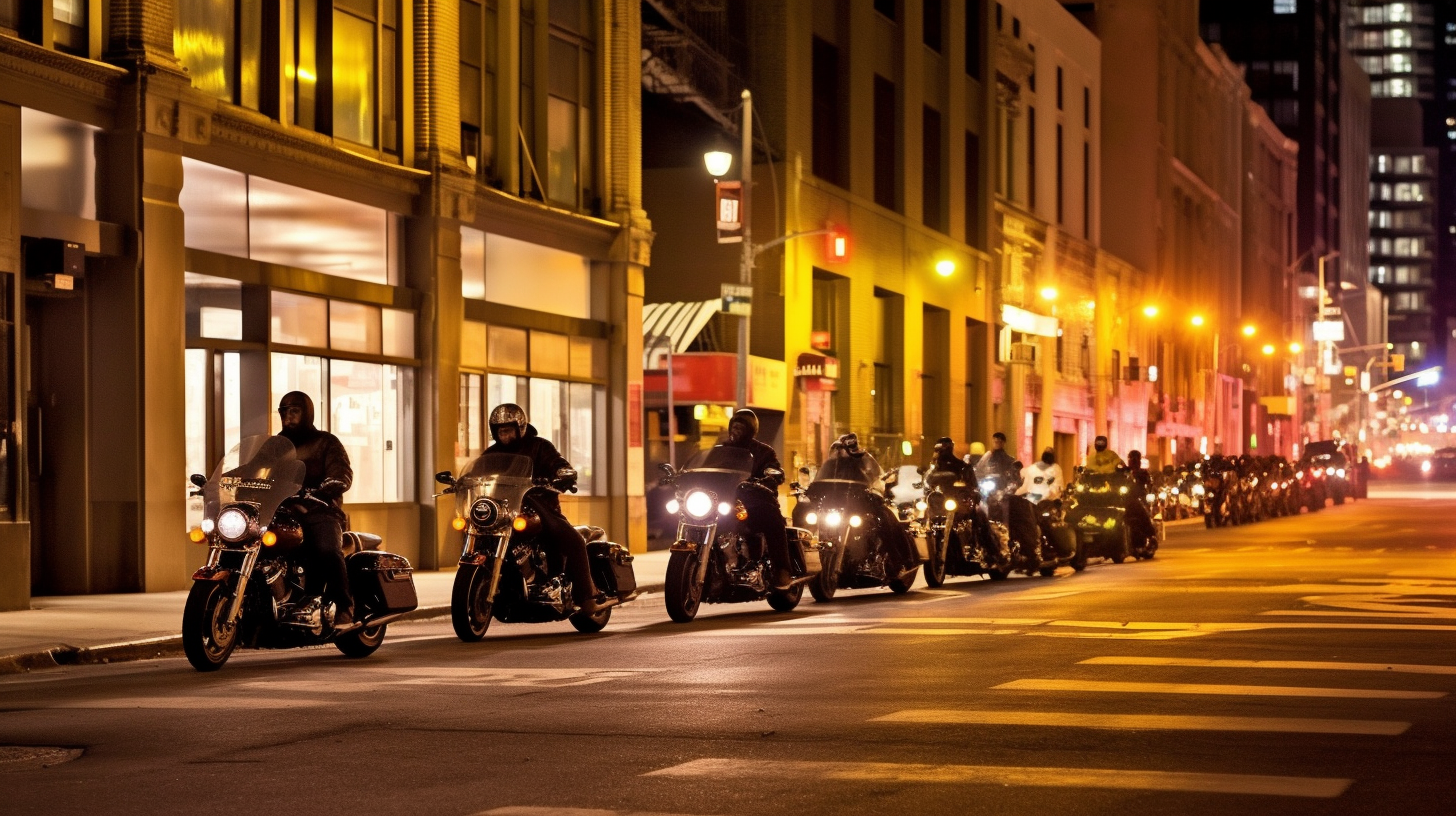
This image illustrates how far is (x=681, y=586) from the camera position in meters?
18.7

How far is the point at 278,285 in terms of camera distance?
25438mm

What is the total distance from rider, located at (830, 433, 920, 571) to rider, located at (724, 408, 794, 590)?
270 centimetres

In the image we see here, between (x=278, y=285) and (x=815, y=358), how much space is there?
1748 centimetres

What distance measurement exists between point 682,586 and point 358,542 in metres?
3.85

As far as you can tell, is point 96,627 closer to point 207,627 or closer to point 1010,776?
point 207,627

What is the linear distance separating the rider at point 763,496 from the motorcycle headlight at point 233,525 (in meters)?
5.98

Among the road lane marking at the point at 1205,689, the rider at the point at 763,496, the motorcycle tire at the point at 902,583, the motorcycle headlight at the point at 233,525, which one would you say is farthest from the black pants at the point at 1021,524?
the motorcycle headlight at the point at 233,525

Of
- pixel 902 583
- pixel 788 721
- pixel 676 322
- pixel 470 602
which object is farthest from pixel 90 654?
pixel 676 322

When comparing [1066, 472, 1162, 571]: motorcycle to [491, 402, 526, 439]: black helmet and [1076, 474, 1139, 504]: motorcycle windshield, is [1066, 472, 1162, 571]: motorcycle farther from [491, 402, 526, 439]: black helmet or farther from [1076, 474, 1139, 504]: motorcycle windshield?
[491, 402, 526, 439]: black helmet

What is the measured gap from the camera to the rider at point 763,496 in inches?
760

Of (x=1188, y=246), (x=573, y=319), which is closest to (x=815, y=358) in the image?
(x=573, y=319)

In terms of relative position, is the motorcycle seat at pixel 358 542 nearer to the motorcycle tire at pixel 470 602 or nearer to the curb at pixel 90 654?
the curb at pixel 90 654

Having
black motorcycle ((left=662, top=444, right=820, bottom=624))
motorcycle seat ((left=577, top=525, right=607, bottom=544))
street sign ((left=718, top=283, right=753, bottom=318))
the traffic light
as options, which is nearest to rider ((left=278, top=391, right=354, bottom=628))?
motorcycle seat ((left=577, top=525, right=607, bottom=544))

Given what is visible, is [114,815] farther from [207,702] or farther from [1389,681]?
[1389,681]
